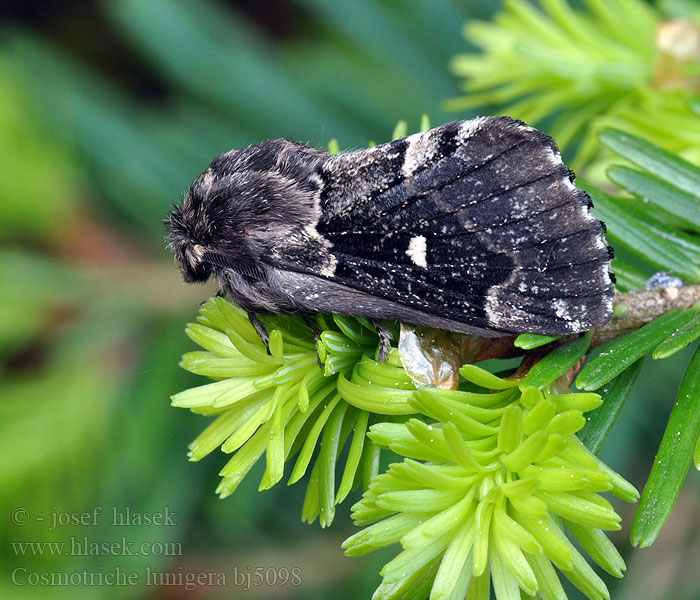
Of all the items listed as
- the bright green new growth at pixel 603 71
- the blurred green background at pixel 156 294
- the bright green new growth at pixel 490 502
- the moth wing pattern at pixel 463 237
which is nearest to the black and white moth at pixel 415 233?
the moth wing pattern at pixel 463 237

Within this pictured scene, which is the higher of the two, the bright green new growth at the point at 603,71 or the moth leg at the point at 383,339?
the bright green new growth at the point at 603,71

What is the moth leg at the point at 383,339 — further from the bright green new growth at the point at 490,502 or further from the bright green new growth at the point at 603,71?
the bright green new growth at the point at 603,71

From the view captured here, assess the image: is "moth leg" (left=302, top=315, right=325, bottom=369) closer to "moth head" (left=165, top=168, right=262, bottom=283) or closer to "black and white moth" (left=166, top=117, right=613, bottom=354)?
"black and white moth" (left=166, top=117, right=613, bottom=354)

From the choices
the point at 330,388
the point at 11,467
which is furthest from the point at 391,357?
the point at 11,467

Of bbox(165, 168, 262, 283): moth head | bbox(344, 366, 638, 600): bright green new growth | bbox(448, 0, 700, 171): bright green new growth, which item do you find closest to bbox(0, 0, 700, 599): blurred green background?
bbox(448, 0, 700, 171): bright green new growth

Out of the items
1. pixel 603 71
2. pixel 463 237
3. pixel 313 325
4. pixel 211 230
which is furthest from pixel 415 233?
pixel 603 71

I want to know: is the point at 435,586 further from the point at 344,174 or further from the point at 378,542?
the point at 344,174

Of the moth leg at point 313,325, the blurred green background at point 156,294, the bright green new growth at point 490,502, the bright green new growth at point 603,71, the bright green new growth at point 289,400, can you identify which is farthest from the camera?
the blurred green background at point 156,294
